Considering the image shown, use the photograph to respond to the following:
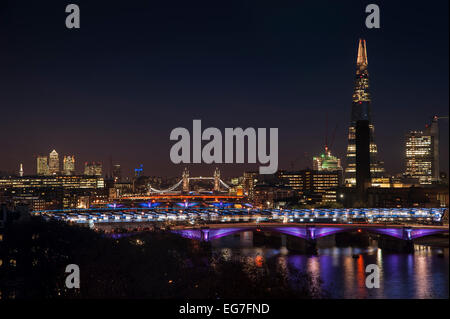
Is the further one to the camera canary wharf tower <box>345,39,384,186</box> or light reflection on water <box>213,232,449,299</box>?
canary wharf tower <box>345,39,384,186</box>

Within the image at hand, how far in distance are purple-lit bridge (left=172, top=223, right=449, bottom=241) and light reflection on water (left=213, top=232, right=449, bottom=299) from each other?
1.02 meters

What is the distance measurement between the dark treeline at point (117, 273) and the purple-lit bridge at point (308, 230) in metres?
6.38

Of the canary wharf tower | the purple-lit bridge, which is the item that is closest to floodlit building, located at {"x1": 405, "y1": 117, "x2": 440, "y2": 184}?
the canary wharf tower

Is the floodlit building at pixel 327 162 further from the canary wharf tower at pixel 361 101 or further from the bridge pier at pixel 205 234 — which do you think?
the bridge pier at pixel 205 234

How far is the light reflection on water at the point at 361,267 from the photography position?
64.8 feet

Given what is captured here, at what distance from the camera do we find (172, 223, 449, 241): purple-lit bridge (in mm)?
33500

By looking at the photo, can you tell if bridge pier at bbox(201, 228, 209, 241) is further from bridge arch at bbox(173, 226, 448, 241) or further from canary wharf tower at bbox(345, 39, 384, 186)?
canary wharf tower at bbox(345, 39, 384, 186)

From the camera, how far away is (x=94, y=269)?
19266mm

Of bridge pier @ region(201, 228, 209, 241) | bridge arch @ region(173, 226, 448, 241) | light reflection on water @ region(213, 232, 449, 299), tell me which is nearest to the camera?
light reflection on water @ region(213, 232, 449, 299)

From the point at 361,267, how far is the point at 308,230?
8.26 m

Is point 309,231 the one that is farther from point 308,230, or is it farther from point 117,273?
point 117,273

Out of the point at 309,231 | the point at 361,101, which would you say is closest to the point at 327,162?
the point at 361,101

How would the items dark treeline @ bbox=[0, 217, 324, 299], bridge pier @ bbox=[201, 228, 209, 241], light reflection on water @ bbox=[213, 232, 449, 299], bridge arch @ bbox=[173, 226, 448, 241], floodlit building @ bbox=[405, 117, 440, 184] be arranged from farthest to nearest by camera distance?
floodlit building @ bbox=[405, 117, 440, 184] < bridge arch @ bbox=[173, 226, 448, 241] < bridge pier @ bbox=[201, 228, 209, 241] < light reflection on water @ bbox=[213, 232, 449, 299] < dark treeline @ bbox=[0, 217, 324, 299]
